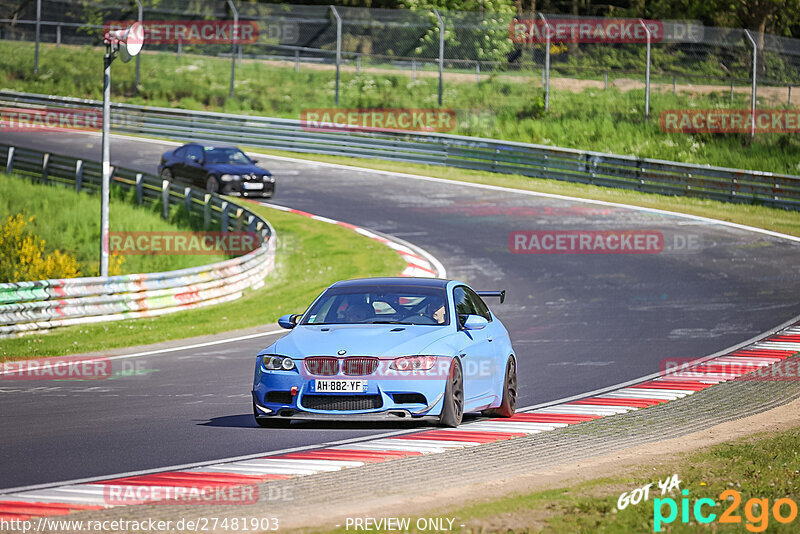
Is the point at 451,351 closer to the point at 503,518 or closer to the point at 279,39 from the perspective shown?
the point at 503,518

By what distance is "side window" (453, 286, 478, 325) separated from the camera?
11562 mm

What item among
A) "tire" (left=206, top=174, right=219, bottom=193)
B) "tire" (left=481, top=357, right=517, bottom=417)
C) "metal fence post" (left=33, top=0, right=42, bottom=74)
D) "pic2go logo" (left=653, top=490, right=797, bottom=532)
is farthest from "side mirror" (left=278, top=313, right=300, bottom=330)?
"metal fence post" (left=33, top=0, right=42, bottom=74)

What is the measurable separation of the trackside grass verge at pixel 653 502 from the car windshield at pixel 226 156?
26929mm

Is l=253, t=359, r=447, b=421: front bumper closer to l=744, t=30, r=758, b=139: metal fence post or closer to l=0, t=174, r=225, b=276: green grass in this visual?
l=0, t=174, r=225, b=276: green grass

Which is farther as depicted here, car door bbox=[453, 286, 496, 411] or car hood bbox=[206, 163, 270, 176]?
car hood bbox=[206, 163, 270, 176]

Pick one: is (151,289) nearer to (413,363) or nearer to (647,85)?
(413,363)

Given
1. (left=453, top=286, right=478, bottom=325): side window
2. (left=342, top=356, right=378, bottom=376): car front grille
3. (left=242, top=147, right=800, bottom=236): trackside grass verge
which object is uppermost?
(left=453, top=286, right=478, bottom=325): side window

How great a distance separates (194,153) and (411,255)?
37.3ft

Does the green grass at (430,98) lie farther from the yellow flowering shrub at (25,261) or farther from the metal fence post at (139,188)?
the yellow flowering shrub at (25,261)

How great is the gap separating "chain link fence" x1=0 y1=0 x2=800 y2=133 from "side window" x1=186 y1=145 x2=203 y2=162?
8.29 m

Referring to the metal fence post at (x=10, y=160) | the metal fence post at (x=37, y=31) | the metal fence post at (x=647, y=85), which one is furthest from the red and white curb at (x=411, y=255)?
the metal fence post at (x=37, y=31)

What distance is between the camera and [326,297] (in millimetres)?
11641

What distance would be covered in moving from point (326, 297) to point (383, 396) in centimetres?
177

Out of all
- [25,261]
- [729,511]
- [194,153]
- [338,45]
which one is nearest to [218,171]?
[194,153]
